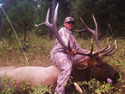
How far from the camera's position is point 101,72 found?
2682mm

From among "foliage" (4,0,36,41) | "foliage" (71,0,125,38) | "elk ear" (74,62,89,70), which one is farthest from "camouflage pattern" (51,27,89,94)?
"foliage" (4,0,36,41)

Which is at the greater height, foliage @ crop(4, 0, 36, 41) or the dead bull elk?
Answer: foliage @ crop(4, 0, 36, 41)

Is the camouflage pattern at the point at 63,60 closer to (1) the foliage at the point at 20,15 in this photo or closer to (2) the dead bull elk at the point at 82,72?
(2) the dead bull elk at the point at 82,72

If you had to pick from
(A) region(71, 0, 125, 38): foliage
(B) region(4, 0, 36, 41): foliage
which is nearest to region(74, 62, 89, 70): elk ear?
(A) region(71, 0, 125, 38): foliage

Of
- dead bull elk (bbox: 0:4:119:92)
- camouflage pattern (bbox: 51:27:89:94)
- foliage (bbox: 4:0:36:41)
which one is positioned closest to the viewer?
camouflage pattern (bbox: 51:27:89:94)

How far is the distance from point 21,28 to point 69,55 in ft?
20.1

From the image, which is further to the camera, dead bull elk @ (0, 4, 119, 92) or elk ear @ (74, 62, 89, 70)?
elk ear @ (74, 62, 89, 70)

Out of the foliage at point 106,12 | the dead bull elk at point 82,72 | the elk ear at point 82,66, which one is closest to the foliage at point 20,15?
the foliage at point 106,12

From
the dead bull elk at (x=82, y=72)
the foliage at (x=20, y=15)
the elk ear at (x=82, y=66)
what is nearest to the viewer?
the dead bull elk at (x=82, y=72)

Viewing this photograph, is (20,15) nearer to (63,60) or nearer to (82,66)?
(63,60)

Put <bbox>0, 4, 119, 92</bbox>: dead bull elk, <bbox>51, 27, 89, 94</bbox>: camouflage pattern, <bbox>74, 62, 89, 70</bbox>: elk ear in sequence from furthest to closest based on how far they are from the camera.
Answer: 1. <bbox>74, 62, 89, 70</bbox>: elk ear
2. <bbox>0, 4, 119, 92</bbox>: dead bull elk
3. <bbox>51, 27, 89, 94</bbox>: camouflage pattern

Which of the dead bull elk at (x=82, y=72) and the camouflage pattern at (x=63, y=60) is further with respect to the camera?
the dead bull elk at (x=82, y=72)

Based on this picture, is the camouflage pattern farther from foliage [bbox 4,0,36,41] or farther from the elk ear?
foliage [bbox 4,0,36,41]

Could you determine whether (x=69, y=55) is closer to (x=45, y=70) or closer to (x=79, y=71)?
(x=79, y=71)
